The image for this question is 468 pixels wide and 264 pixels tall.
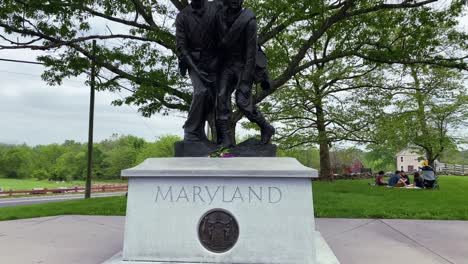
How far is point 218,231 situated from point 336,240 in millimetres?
2863

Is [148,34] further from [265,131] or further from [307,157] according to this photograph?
[307,157]

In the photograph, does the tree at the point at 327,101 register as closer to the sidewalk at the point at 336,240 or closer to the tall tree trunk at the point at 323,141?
the tall tree trunk at the point at 323,141

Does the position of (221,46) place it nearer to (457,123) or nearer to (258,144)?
(258,144)

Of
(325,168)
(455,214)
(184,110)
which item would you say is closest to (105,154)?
(325,168)

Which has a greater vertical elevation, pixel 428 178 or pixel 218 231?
pixel 428 178

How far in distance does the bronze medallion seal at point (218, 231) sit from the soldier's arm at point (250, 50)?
2.08 metres

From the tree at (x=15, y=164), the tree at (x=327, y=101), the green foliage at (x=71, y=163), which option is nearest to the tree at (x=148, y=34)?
the tree at (x=327, y=101)

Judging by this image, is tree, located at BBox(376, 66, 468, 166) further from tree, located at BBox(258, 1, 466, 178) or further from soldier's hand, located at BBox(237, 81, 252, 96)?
soldier's hand, located at BBox(237, 81, 252, 96)

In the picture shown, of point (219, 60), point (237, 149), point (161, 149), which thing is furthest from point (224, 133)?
point (161, 149)

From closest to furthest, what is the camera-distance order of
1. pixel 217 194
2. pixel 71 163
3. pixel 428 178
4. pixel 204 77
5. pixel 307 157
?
pixel 217 194, pixel 204 77, pixel 428 178, pixel 307 157, pixel 71 163

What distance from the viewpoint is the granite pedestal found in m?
4.19

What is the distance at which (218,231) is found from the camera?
4230 millimetres

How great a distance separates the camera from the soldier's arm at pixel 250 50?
532cm

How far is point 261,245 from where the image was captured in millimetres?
4191
